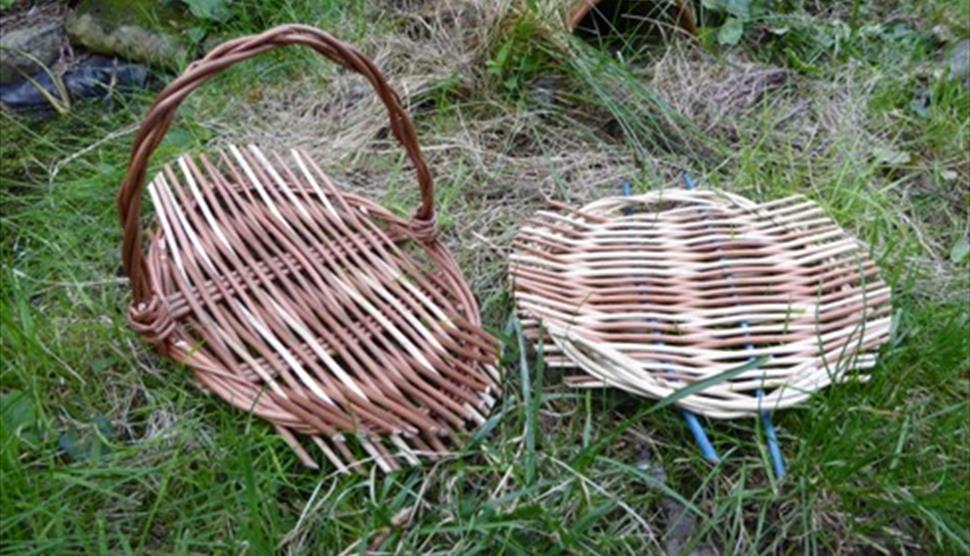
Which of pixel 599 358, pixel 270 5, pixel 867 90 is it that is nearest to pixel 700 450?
pixel 599 358

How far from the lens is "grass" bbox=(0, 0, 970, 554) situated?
1079 mm

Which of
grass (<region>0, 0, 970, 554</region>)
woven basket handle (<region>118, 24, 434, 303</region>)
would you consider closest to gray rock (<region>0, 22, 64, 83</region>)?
grass (<region>0, 0, 970, 554</region>)

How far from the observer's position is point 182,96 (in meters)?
0.99

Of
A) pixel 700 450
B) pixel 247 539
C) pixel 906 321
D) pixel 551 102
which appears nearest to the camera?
pixel 247 539

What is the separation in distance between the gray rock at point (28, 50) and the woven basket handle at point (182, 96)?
81 cm

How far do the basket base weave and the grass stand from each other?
4 cm

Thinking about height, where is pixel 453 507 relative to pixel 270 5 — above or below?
below

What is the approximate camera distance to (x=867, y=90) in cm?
185

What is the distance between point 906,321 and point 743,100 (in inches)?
23.9

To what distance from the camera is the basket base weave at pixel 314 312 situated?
1151 mm

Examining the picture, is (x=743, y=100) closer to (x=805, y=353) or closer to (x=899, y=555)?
(x=805, y=353)

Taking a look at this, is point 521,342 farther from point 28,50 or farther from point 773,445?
point 28,50

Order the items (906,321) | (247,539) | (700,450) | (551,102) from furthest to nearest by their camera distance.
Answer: (551,102)
(906,321)
(700,450)
(247,539)

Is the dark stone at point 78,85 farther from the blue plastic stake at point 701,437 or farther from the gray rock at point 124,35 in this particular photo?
the blue plastic stake at point 701,437
